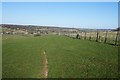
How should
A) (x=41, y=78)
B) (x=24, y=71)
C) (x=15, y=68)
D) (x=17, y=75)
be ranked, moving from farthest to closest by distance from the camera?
(x=15, y=68), (x=24, y=71), (x=17, y=75), (x=41, y=78)

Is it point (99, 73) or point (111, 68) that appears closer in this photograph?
point (99, 73)

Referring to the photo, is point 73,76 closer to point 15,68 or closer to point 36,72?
point 36,72

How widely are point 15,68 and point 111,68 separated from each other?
450 inches

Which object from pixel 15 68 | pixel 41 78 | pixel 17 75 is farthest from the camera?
pixel 15 68

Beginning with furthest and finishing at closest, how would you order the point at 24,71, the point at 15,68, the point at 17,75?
1. the point at 15,68
2. the point at 24,71
3. the point at 17,75

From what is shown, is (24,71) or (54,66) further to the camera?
(54,66)

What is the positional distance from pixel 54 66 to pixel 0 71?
631 cm

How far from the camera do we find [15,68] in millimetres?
26500

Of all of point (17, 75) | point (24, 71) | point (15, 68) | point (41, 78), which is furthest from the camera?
point (15, 68)

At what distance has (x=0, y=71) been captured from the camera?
1005 inches

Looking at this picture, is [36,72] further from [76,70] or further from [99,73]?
[99,73]

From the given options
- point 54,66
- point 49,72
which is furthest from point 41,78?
point 54,66

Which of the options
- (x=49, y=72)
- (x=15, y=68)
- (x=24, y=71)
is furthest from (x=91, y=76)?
(x=15, y=68)

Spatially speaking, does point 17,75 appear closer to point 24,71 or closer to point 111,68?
point 24,71
